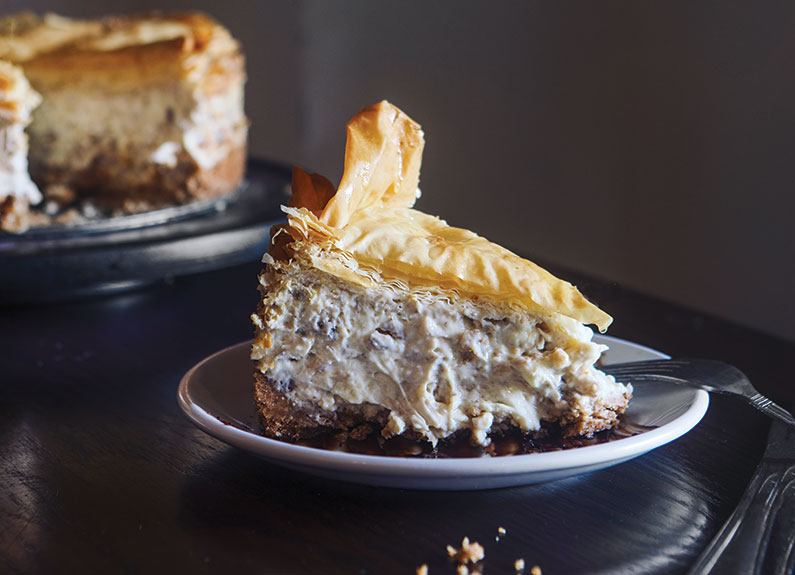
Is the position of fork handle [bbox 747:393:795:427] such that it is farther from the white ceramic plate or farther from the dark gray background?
the dark gray background

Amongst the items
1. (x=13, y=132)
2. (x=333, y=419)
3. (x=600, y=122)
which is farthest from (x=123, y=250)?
(x=600, y=122)

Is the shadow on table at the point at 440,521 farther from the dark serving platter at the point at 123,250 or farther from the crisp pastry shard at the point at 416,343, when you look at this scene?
the dark serving platter at the point at 123,250

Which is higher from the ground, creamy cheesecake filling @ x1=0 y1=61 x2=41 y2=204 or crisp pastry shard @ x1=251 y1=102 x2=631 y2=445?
crisp pastry shard @ x1=251 y1=102 x2=631 y2=445

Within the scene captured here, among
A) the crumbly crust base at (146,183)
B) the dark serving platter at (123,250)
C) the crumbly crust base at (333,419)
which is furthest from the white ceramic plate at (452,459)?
A: the crumbly crust base at (146,183)

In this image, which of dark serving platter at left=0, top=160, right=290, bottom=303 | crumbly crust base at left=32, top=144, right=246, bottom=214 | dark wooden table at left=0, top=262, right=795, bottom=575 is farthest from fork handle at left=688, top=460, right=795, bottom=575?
crumbly crust base at left=32, top=144, right=246, bottom=214

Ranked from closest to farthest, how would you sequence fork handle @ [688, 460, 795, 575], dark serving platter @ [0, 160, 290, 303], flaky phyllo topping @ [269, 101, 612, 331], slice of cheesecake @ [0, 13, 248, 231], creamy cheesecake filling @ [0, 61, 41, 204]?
fork handle @ [688, 460, 795, 575], flaky phyllo topping @ [269, 101, 612, 331], dark serving platter @ [0, 160, 290, 303], creamy cheesecake filling @ [0, 61, 41, 204], slice of cheesecake @ [0, 13, 248, 231]

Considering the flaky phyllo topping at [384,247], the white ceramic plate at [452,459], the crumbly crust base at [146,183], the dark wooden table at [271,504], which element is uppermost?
the flaky phyllo topping at [384,247]

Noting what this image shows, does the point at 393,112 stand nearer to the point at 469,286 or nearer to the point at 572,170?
the point at 469,286

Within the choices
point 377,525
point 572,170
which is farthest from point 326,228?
point 572,170

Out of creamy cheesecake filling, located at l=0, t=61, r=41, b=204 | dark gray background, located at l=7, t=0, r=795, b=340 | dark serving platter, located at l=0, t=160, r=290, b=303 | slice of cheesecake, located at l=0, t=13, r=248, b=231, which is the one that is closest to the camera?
dark serving platter, located at l=0, t=160, r=290, b=303
